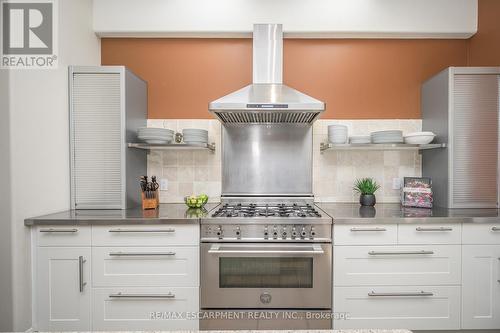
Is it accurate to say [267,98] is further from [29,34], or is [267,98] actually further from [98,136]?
[29,34]

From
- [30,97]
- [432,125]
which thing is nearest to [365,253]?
[432,125]

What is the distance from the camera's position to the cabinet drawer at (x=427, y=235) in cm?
193

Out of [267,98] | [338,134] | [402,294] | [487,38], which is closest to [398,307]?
[402,294]

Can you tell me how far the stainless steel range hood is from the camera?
208cm

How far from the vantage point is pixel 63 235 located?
6.22ft

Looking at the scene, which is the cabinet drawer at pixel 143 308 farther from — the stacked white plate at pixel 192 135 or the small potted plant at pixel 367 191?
the small potted plant at pixel 367 191

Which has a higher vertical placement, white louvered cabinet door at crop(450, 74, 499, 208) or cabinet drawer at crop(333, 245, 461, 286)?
white louvered cabinet door at crop(450, 74, 499, 208)

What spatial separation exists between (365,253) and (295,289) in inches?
21.7

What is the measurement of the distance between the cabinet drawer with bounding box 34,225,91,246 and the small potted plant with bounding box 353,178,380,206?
7.40ft

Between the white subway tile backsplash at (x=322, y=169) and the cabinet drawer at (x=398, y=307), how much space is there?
0.97m

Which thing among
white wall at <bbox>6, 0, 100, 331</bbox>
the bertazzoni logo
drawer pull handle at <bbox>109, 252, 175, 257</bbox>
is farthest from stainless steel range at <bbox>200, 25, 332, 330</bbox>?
the bertazzoni logo

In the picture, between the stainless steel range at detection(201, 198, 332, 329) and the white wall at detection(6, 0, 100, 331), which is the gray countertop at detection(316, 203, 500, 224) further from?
the white wall at detection(6, 0, 100, 331)

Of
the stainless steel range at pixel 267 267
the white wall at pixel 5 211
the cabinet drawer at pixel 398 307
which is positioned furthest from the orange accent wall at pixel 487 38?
the white wall at pixel 5 211

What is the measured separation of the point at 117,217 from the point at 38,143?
2.56 feet
